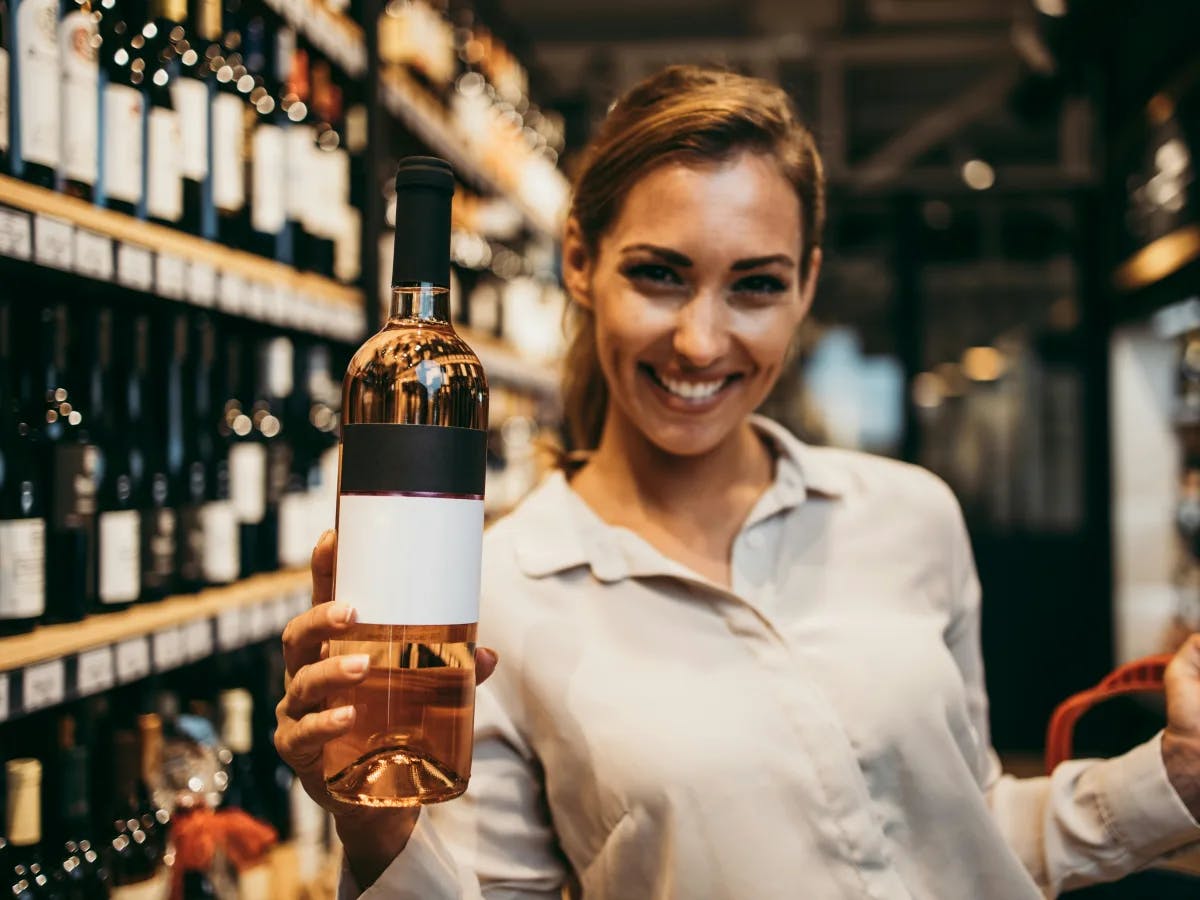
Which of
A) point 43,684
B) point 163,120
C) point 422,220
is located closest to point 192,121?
point 163,120

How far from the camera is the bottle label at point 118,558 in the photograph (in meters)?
1.57

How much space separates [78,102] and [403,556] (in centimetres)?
99

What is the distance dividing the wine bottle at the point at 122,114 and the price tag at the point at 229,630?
0.64 m

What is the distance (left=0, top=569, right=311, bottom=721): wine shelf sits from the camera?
1303 mm

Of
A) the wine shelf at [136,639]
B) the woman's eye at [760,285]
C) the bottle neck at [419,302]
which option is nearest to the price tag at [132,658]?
the wine shelf at [136,639]

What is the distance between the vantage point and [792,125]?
132 centimetres

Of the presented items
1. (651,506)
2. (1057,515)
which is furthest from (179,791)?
(1057,515)

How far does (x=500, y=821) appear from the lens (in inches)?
46.0

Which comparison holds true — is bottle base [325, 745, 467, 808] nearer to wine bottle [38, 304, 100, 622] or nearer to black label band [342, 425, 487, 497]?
black label band [342, 425, 487, 497]

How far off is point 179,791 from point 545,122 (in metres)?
3.81

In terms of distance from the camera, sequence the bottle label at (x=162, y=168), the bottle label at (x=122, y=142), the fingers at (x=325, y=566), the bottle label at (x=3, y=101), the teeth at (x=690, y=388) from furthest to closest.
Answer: the bottle label at (x=162, y=168) → the bottle label at (x=122, y=142) → the bottle label at (x=3, y=101) → the teeth at (x=690, y=388) → the fingers at (x=325, y=566)

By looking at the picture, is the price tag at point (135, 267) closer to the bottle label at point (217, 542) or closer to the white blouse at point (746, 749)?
the bottle label at point (217, 542)

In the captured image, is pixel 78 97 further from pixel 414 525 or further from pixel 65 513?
pixel 414 525

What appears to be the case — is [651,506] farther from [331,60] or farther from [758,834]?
[331,60]
